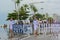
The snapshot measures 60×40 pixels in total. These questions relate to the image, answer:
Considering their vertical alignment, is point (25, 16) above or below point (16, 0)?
below

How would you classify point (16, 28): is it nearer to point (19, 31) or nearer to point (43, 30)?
point (19, 31)

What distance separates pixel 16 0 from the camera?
28781 mm

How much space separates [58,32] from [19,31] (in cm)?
320

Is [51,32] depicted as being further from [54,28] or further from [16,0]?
[16,0]

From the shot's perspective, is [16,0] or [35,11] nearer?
[16,0]

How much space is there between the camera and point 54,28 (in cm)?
1628

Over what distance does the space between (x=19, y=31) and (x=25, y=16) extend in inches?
606

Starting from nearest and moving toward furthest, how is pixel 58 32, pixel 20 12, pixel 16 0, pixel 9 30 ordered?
pixel 9 30
pixel 58 32
pixel 16 0
pixel 20 12

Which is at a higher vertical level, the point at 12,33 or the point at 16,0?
the point at 16,0

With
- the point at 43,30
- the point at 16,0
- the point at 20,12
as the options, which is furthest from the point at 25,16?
the point at 43,30

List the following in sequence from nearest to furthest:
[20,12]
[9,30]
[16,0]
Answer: [9,30] < [16,0] < [20,12]

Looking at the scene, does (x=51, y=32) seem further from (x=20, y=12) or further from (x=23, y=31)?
(x=20, y=12)

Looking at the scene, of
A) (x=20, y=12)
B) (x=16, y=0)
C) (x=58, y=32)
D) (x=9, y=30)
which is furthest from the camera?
(x=20, y=12)

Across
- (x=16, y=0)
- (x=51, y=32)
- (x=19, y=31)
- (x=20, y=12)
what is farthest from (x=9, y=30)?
(x=20, y=12)
